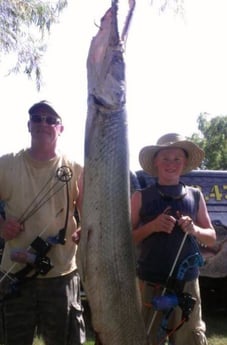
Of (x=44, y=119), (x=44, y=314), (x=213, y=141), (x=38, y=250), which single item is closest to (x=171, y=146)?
(x=44, y=119)

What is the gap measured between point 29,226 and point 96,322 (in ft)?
3.55

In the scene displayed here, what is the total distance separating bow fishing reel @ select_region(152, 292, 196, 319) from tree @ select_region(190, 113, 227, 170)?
28189mm

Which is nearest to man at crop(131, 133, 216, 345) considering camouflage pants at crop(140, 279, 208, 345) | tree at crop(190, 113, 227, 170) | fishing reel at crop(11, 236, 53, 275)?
camouflage pants at crop(140, 279, 208, 345)

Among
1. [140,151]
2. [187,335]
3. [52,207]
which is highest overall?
[140,151]

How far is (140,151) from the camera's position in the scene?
394 centimetres

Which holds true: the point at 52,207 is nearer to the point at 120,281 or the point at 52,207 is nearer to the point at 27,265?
the point at 27,265

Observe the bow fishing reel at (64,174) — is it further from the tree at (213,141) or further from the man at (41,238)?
the tree at (213,141)

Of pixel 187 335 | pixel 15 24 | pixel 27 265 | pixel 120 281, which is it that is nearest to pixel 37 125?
pixel 27 265

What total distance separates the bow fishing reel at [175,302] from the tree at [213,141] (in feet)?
92.5

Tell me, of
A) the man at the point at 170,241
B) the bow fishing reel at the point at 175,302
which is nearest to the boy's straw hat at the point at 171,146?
the man at the point at 170,241

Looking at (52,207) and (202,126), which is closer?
(52,207)

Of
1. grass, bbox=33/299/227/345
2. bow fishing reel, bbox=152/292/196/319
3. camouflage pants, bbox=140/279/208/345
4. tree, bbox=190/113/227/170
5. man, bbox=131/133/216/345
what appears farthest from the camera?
tree, bbox=190/113/227/170

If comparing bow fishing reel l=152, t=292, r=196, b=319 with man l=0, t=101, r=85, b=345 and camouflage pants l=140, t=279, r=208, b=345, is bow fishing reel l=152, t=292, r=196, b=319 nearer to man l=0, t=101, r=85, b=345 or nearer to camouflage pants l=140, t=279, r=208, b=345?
camouflage pants l=140, t=279, r=208, b=345

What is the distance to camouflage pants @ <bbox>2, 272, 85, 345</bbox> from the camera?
151 inches
